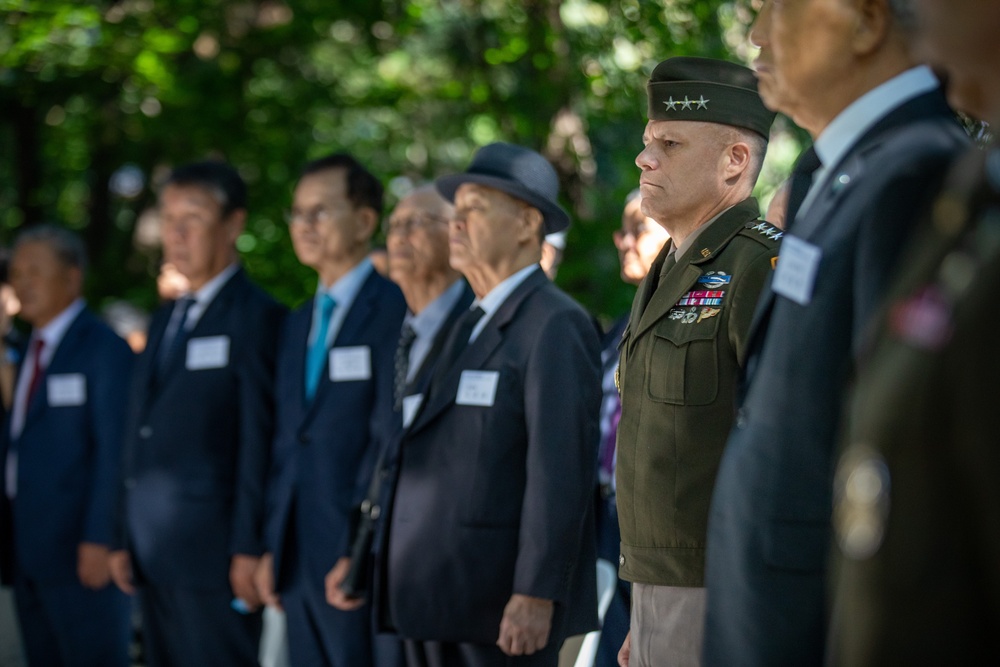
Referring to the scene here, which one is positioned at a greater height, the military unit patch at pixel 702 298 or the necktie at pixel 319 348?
the military unit patch at pixel 702 298

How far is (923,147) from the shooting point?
1.77 meters

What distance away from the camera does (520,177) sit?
13.1 ft

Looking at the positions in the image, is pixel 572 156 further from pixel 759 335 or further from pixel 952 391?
pixel 952 391

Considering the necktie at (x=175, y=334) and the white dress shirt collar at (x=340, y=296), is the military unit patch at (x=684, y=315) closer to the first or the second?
the white dress shirt collar at (x=340, y=296)

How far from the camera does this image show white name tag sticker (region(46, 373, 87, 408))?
606 cm

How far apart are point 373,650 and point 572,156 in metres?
4.10

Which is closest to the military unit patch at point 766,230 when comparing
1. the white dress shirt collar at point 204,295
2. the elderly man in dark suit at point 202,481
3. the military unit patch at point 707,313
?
the military unit patch at point 707,313

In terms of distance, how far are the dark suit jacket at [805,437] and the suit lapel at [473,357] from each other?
189cm

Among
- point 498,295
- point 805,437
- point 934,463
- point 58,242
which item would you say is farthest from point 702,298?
point 58,242

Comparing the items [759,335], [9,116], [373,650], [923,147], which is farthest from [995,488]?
[9,116]

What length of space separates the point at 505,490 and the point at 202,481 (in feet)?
6.48

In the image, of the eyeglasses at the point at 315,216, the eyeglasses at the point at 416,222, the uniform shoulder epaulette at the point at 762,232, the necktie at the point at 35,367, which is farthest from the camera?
→ the necktie at the point at 35,367

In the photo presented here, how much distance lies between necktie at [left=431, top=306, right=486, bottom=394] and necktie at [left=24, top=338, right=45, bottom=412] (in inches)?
124

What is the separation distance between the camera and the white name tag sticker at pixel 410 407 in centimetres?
387
